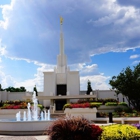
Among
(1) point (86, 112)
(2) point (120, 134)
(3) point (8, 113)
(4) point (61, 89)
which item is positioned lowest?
(3) point (8, 113)

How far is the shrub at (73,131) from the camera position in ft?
23.0

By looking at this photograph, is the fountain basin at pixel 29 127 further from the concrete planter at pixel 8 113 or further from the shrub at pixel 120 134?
the concrete planter at pixel 8 113

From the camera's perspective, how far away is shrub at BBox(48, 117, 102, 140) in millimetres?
7019

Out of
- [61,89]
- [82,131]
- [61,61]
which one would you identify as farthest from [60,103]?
[82,131]

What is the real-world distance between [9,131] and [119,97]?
29.1 m

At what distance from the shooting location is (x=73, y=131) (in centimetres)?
705

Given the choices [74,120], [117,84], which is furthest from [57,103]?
[74,120]

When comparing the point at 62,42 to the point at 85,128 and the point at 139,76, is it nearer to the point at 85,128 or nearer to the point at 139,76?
the point at 139,76

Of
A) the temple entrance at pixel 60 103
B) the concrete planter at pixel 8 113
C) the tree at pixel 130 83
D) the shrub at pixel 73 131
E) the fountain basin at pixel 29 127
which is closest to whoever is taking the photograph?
the shrub at pixel 73 131

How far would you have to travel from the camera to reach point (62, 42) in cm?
4228

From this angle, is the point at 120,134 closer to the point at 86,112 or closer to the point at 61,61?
the point at 86,112

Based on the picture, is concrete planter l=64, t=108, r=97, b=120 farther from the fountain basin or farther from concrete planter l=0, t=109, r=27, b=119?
the fountain basin

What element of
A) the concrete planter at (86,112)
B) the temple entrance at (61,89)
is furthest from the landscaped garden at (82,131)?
the temple entrance at (61,89)

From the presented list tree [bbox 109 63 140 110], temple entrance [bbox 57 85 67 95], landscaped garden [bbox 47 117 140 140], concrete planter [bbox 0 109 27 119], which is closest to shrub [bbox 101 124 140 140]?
landscaped garden [bbox 47 117 140 140]
